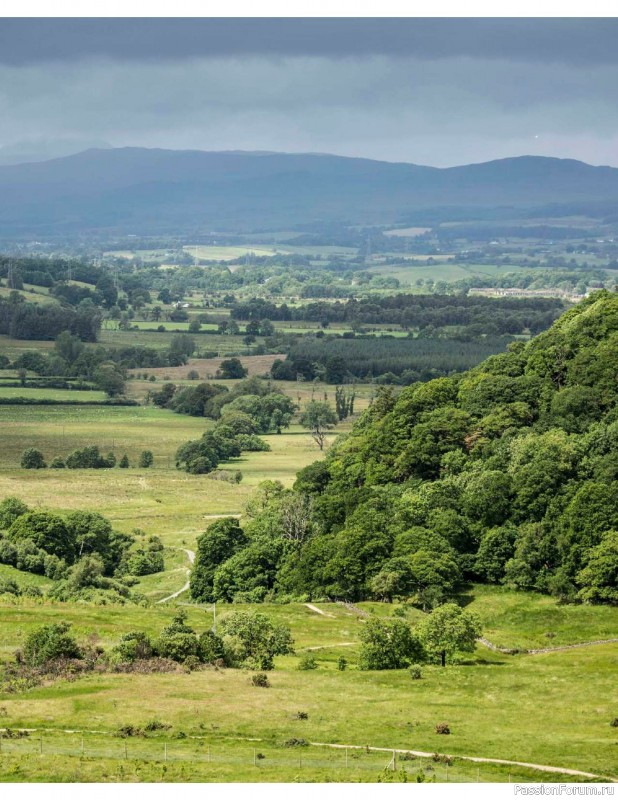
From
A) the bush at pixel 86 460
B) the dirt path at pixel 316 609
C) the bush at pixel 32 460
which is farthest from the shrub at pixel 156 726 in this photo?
the bush at pixel 86 460

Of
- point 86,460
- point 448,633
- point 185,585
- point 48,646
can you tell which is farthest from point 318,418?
point 48,646

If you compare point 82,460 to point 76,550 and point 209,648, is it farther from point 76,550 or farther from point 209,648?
point 209,648

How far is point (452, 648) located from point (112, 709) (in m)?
17.5

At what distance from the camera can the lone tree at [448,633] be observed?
214 ft

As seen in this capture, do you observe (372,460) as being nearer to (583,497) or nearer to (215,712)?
(583,497)

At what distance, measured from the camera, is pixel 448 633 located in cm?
6525

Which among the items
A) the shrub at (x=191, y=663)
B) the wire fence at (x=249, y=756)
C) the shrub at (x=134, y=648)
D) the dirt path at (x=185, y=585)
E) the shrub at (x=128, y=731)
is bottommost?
the dirt path at (x=185, y=585)

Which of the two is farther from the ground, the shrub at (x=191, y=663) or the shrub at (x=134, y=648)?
the shrub at (x=134, y=648)

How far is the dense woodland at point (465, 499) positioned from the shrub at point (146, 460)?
40.4 m

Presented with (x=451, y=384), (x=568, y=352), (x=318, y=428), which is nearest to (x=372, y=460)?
(x=451, y=384)

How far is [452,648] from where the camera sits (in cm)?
6525

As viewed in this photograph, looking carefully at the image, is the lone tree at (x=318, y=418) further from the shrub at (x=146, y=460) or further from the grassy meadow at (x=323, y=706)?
the grassy meadow at (x=323, y=706)

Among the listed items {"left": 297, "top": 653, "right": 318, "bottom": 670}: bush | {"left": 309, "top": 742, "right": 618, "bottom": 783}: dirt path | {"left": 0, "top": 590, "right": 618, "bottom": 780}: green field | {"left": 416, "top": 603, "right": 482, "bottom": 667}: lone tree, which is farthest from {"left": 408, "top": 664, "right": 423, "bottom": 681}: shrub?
{"left": 309, "top": 742, "right": 618, "bottom": 783}: dirt path

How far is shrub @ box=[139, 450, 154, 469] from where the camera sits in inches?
5822
